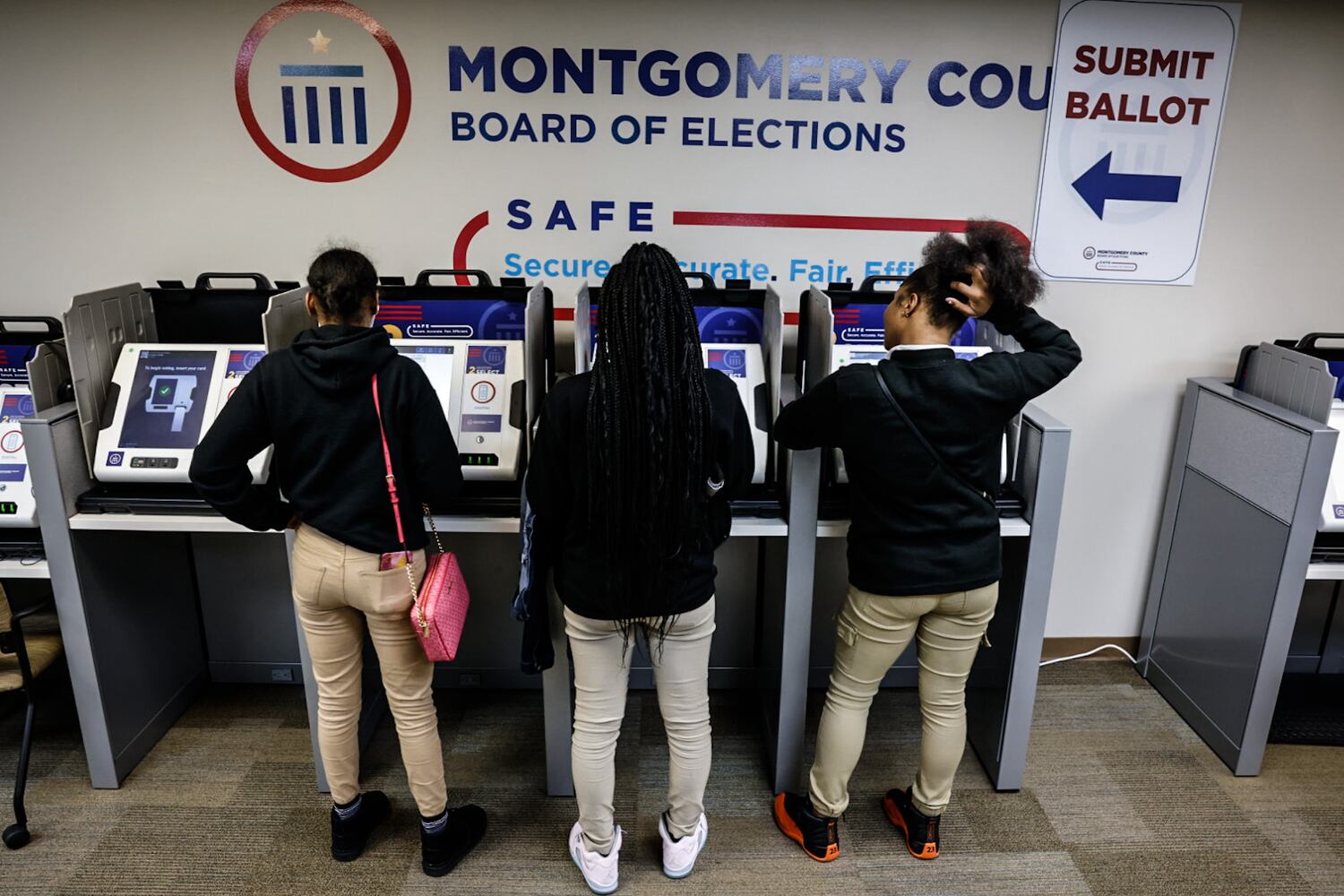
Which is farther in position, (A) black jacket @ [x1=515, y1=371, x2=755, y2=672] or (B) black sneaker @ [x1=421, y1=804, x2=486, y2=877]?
(B) black sneaker @ [x1=421, y1=804, x2=486, y2=877]

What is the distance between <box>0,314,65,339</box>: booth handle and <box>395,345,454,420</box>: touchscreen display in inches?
39.5

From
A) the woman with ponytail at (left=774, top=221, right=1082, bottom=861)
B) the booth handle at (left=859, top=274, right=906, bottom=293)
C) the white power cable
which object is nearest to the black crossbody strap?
the woman with ponytail at (left=774, top=221, right=1082, bottom=861)

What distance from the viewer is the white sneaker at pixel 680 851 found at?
6.79 ft

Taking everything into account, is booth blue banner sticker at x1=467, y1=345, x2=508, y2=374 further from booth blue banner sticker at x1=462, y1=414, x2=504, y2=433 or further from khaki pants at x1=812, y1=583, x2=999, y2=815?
khaki pants at x1=812, y1=583, x2=999, y2=815

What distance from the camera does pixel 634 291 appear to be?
5.30ft

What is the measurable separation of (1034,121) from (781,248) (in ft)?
2.75

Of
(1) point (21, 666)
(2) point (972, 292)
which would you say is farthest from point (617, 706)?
(1) point (21, 666)

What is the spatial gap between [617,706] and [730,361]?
0.92 m

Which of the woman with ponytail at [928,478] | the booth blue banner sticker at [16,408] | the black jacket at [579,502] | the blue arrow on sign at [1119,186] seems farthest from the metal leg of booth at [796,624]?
the booth blue banner sticker at [16,408]

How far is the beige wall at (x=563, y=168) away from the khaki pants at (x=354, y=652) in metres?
1.12

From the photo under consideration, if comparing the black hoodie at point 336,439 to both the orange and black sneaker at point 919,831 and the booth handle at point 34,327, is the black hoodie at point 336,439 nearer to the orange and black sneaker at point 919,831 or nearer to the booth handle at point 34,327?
the booth handle at point 34,327

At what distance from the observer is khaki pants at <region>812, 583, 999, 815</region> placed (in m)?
1.98

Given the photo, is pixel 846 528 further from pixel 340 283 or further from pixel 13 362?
pixel 13 362

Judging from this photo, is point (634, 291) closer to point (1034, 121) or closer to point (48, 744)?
point (1034, 121)
